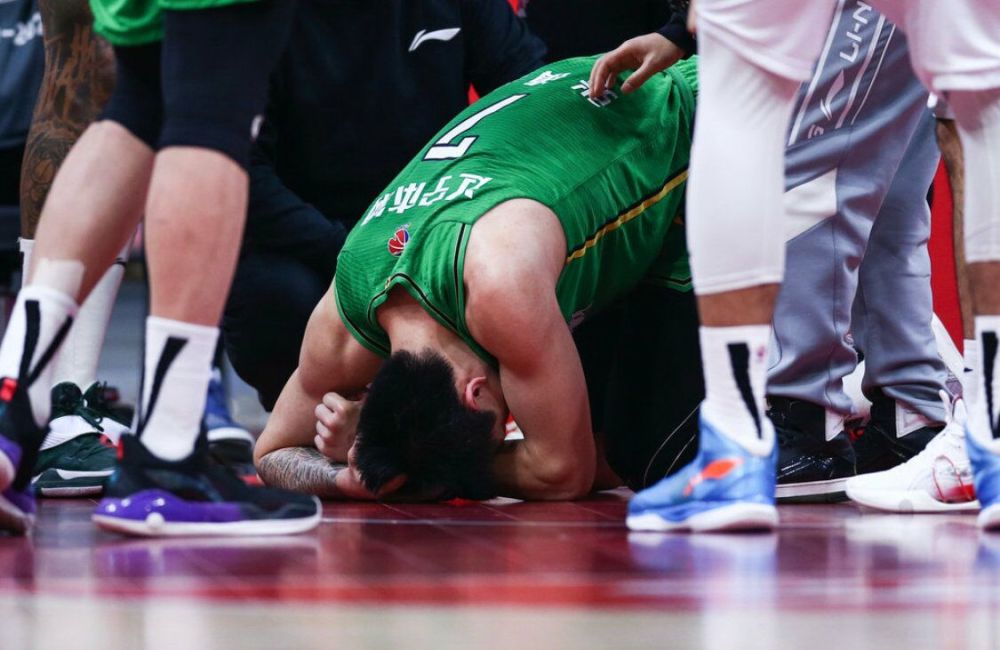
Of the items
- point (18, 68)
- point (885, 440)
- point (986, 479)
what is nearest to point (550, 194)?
point (885, 440)

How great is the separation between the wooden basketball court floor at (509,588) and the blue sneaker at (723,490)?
0.03 metres

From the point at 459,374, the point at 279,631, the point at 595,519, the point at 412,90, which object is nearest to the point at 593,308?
the point at 459,374

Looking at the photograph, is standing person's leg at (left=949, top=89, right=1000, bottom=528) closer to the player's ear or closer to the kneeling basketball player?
the kneeling basketball player

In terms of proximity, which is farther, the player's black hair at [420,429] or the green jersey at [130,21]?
the player's black hair at [420,429]

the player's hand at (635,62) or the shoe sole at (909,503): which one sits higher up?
the player's hand at (635,62)

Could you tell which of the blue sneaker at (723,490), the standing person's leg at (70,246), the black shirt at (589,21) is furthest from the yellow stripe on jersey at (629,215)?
the standing person's leg at (70,246)

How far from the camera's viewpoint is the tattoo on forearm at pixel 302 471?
2756 millimetres

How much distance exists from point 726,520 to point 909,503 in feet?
1.79

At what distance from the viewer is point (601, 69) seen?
2861 mm

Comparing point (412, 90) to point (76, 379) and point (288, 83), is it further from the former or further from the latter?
point (76, 379)

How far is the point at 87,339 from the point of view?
3.04 metres

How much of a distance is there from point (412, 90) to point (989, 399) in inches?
73.7

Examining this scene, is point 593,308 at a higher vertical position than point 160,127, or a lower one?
lower

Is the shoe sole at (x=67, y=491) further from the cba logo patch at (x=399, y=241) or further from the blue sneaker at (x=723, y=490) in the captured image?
the blue sneaker at (x=723, y=490)
